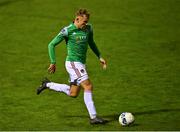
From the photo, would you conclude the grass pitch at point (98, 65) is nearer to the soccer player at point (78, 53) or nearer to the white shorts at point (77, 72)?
the soccer player at point (78, 53)

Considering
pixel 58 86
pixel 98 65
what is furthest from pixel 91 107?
pixel 98 65

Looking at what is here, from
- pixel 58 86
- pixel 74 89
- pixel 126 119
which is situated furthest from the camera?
pixel 58 86

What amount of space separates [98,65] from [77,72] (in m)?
5.43

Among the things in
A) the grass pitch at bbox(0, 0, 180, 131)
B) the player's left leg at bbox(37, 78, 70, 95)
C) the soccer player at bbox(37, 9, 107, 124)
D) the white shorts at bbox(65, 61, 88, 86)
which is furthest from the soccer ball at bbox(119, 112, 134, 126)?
the player's left leg at bbox(37, 78, 70, 95)

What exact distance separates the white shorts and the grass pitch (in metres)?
0.90

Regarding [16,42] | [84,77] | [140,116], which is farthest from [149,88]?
[16,42]

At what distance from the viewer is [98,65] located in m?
16.9

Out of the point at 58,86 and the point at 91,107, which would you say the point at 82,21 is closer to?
the point at 58,86

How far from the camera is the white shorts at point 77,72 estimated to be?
450 inches

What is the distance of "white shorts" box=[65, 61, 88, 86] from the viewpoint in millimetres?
11438

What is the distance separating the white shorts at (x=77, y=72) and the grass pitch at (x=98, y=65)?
0.90 m

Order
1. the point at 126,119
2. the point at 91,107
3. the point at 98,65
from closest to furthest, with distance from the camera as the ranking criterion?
the point at 126,119 < the point at 91,107 < the point at 98,65

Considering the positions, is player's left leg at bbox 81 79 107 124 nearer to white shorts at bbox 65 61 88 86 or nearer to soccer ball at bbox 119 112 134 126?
white shorts at bbox 65 61 88 86

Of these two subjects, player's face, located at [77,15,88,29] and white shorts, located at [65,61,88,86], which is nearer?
player's face, located at [77,15,88,29]
